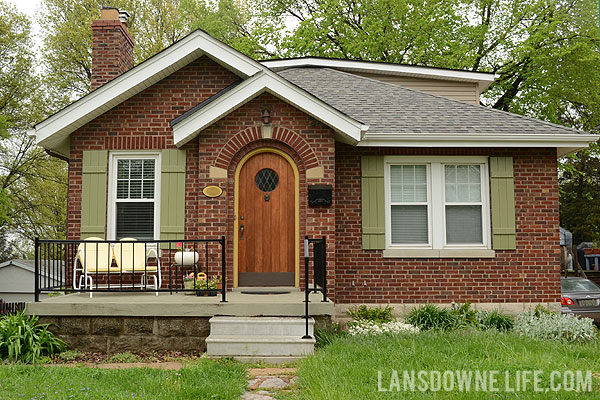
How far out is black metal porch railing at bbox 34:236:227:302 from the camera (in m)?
7.95

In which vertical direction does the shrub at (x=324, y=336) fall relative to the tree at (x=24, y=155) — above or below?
below

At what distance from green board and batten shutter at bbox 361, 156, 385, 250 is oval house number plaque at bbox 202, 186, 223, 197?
259 cm

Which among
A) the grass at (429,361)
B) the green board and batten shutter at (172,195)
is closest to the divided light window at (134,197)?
the green board and batten shutter at (172,195)

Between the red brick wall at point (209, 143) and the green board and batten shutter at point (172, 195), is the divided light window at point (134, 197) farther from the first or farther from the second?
the red brick wall at point (209, 143)

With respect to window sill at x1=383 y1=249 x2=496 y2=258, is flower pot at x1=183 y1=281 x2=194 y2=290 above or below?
below

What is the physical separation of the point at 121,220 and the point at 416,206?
5.28 meters

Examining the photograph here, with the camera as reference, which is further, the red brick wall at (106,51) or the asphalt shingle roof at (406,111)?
the red brick wall at (106,51)

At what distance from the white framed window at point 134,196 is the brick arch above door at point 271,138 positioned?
147 centimetres

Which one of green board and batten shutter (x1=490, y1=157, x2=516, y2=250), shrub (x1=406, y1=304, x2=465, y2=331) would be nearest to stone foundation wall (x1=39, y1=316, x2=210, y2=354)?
shrub (x1=406, y1=304, x2=465, y2=331)

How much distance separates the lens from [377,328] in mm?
8430

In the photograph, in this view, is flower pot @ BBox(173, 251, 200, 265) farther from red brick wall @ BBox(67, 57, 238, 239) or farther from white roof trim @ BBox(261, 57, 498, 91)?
white roof trim @ BBox(261, 57, 498, 91)

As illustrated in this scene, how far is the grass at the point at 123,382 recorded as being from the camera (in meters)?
4.91

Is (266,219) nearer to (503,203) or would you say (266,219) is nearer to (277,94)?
(277,94)

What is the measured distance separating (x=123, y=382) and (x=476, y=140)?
6961mm
